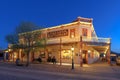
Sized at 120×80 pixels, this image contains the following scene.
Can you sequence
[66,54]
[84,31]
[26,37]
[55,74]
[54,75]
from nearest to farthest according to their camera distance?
[54,75] < [55,74] < [26,37] < [84,31] < [66,54]

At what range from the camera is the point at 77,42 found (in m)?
43.8

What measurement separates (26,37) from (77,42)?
8868mm

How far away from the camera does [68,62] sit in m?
48.4

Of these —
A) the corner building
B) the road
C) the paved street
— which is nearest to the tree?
the corner building

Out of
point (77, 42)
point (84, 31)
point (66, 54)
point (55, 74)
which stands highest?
point (84, 31)

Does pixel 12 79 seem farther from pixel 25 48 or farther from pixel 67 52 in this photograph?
pixel 67 52

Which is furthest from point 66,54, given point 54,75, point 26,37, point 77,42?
point 54,75

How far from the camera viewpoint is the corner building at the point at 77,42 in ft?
146

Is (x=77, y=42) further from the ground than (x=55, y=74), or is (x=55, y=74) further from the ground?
(x=77, y=42)

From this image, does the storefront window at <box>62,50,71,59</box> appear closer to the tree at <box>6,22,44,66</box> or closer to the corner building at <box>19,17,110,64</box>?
the corner building at <box>19,17,110,64</box>

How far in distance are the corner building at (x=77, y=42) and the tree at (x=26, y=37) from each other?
4023 millimetres

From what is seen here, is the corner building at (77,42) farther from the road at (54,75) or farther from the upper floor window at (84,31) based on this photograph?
the road at (54,75)

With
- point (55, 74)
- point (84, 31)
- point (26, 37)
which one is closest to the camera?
point (55, 74)

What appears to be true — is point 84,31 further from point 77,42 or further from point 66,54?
point 66,54
